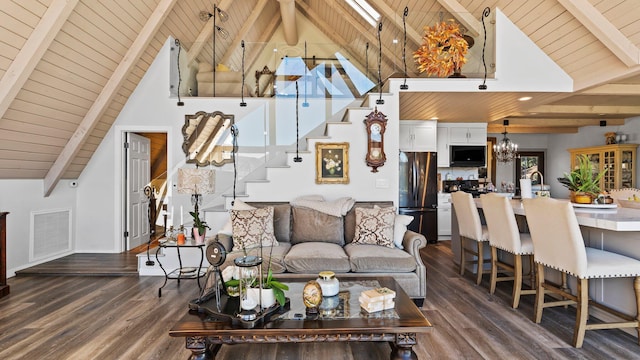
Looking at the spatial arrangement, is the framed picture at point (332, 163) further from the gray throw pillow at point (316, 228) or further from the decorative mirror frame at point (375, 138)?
the gray throw pillow at point (316, 228)

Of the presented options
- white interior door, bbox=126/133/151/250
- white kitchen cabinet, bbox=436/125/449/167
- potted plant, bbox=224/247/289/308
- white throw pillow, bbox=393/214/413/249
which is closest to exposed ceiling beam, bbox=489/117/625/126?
white kitchen cabinet, bbox=436/125/449/167

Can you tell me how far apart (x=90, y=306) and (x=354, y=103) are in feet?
13.6

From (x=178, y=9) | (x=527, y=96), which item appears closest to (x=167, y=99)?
(x=178, y=9)

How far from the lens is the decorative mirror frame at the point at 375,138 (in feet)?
15.1

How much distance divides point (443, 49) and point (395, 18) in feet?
2.95

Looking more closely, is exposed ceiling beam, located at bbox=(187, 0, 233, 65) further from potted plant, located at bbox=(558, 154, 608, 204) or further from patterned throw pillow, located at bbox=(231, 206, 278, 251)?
potted plant, located at bbox=(558, 154, 608, 204)

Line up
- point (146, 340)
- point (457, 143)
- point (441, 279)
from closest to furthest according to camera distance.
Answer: point (146, 340) < point (441, 279) < point (457, 143)

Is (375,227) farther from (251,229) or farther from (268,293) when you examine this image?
(268,293)

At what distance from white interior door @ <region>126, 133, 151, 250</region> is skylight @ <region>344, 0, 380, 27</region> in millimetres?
4284

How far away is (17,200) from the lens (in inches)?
181

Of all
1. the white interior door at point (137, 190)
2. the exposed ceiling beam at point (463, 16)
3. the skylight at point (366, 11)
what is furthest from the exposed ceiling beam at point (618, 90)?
the white interior door at point (137, 190)

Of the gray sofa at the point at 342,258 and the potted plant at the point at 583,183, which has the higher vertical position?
the potted plant at the point at 583,183

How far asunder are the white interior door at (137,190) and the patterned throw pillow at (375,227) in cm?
395

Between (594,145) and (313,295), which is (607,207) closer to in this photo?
(313,295)
